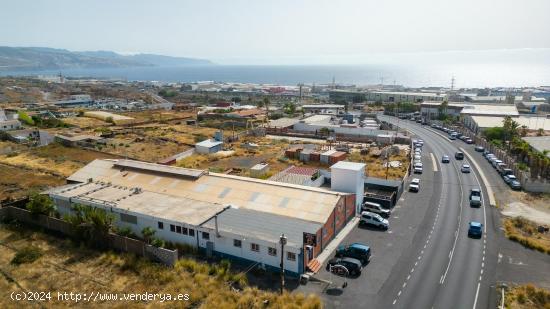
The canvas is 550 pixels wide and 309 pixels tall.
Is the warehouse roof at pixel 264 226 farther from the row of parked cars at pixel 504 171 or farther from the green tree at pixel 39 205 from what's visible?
the row of parked cars at pixel 504 171

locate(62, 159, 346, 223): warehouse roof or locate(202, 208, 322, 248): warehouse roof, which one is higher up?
locate(62, 159, 346, 223): warehouse roof

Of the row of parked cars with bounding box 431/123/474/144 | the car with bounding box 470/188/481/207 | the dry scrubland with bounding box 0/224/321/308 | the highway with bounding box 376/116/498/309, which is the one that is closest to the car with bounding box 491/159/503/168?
the highway with bounding box 376/116/498/309

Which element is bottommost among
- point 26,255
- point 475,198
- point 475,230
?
point 26,255

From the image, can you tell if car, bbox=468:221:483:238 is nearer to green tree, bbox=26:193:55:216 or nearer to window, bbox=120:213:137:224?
window, bbox=120:213:137:224

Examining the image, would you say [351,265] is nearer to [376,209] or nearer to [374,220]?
[374,220]

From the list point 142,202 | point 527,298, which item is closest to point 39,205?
point 142,202

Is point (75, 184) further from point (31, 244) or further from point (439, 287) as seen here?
point (439, 287)
